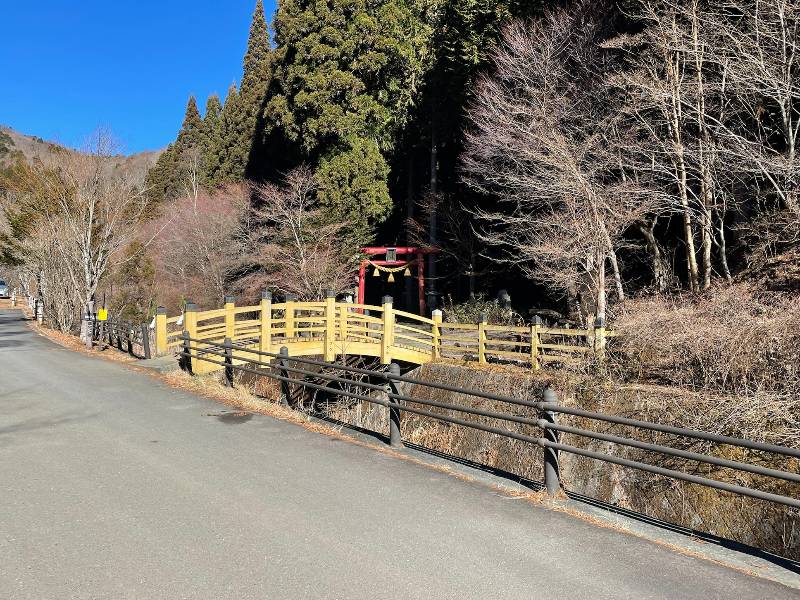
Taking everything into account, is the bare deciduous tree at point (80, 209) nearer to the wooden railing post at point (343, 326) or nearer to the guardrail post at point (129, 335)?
the guardrail post at point (129, 335)

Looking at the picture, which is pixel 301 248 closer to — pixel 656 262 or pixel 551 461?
pixel 656 262

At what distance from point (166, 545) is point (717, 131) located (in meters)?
12.8

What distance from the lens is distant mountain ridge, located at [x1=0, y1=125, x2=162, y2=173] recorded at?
2389cm

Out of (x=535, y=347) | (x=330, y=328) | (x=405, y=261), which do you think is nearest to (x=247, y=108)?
(x=405, y=261)

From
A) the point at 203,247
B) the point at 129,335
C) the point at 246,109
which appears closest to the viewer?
the point at 129,335

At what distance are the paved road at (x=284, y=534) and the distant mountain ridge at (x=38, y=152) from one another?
65.7 feet

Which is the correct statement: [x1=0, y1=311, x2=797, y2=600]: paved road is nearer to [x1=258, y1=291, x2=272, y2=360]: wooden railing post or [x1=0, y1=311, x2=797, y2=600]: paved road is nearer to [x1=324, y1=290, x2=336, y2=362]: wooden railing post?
[x1=258, y1=291, x2=272, y2=360]: wooden railing post

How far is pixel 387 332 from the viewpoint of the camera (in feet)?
51.4

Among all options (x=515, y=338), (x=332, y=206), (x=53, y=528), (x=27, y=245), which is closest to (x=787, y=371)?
(x=53, y=528)

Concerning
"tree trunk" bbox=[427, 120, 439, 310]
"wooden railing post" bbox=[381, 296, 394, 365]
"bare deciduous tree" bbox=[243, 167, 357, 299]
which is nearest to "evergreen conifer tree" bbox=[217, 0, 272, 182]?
"bare deciduous tree" bbox=[243, 167, 357, 299]

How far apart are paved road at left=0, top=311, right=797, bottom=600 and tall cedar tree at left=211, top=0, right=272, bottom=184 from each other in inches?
1183

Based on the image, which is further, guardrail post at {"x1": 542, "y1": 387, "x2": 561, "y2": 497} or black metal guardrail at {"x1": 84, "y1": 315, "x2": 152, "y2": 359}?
black metal guardrail at {"x1": 84, "y1": 315, "x2": 152, "y2": 359}

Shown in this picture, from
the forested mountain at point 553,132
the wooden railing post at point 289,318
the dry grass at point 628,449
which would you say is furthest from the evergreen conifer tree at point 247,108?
the dry grass at point 628,449

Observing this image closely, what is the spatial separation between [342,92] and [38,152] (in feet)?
53.9
